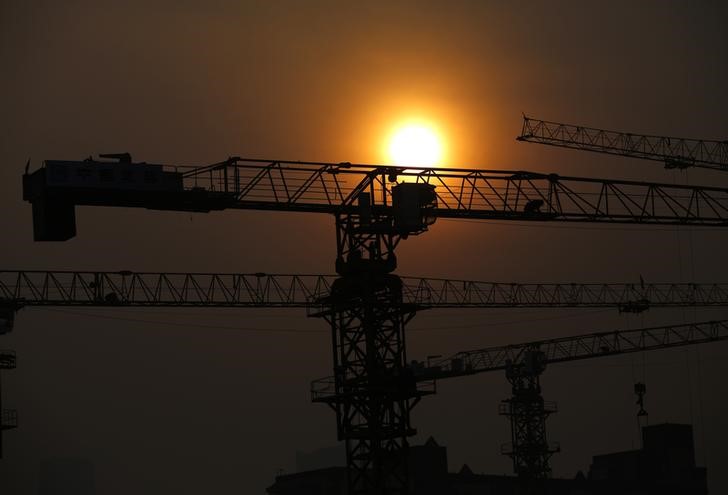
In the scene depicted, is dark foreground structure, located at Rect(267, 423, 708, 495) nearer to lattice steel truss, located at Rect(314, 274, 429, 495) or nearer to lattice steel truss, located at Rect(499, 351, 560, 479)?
lattice steel truss, located at Rect(499, 351, 560, 479)

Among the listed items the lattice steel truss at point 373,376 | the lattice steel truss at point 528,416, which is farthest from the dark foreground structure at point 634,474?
the lattice steel truss at point 373,376

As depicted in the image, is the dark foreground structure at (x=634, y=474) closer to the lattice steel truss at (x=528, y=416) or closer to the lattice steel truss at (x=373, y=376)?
the lattice steel truss at (x=528, y=416)

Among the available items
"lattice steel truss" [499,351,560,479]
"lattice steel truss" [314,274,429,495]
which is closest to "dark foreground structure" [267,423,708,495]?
"lattice steel truss" [499,351,560,479]

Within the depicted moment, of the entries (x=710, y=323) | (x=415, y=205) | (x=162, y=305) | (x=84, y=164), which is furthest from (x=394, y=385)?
(x=710, y=323)

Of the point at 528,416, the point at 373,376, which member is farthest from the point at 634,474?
the point at 373,376

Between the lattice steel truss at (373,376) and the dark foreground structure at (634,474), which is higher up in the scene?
the lattice steel truss at (373,376)

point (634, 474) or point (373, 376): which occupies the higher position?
point (373, 376)

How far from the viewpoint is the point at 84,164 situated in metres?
74.0

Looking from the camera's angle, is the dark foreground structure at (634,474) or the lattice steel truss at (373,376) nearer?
the lattice steel truss at (373,376)

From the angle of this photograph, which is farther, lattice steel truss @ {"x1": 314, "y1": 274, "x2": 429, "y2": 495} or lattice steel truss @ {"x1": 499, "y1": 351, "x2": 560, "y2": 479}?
lattice steel truss @ {"x1": 499, "y1": 351, "x2": 560, "y2": 479}

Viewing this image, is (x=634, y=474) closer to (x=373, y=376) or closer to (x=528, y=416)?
(x=528, y=416)

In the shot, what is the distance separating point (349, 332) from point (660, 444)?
107 meters

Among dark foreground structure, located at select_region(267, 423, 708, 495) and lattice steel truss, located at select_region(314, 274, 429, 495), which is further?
dark foreground structure, located at select_region(267, 423, 708, 495)

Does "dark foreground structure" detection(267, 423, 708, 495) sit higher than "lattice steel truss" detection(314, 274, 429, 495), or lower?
lower
